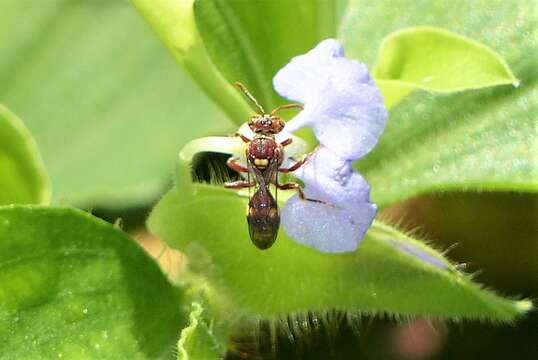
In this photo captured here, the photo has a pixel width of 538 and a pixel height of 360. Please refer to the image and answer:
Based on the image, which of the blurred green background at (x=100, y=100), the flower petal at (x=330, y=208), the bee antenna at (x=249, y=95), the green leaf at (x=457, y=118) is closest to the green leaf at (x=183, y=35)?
the bee antenna at (x=249, y=95)

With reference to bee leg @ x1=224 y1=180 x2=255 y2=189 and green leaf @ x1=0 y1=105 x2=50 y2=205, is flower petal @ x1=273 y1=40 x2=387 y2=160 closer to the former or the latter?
bee leg @ x1=224 y1=180 x2=255 y2=189

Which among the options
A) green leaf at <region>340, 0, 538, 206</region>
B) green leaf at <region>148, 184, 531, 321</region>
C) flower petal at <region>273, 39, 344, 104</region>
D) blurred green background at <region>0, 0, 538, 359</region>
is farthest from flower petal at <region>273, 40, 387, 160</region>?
blurred green background at <region>0, 0, 538, 359</region>

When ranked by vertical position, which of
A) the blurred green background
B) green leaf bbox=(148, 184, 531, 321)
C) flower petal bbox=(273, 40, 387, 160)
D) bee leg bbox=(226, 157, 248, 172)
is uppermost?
flower petal bbox=(273, 40, 387, 160)

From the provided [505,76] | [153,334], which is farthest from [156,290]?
[505,76]

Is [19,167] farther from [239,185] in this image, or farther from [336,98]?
[336,98]

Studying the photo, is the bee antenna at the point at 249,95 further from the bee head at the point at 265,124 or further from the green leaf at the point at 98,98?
the green leaf at the point at 98,98

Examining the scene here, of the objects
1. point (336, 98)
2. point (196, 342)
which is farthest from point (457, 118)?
point (196, 342)

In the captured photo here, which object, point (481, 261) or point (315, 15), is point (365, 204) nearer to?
point (315, 15)
